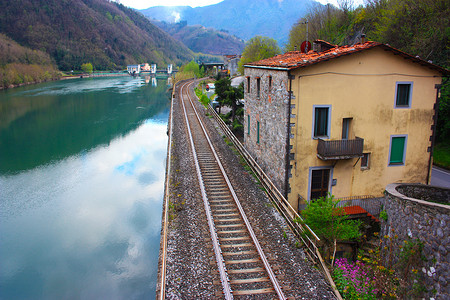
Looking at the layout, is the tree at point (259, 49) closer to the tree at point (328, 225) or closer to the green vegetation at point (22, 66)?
the tree at point (328, 225)

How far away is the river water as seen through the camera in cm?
1394

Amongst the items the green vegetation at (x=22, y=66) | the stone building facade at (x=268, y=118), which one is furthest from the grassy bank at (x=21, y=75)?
the stone building facade at (x=268, y=118)

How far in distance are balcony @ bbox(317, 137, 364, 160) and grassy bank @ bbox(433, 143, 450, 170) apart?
11444 mm

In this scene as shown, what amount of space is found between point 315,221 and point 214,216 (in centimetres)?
379

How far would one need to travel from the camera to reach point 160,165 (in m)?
29.2

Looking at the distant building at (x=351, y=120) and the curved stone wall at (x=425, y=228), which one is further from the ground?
the distant building at (x=351, y=120)

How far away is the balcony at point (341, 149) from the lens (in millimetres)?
13516

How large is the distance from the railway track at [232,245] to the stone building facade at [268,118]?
2.42m

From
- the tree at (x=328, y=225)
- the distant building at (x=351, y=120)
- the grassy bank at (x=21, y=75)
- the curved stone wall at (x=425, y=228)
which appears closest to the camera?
the curved stone wall at (x=425, y=228)

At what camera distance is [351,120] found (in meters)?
14.2

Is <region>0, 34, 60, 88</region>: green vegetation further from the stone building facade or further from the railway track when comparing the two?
the railway track

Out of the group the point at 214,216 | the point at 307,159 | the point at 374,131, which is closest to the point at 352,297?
the point at 214,216

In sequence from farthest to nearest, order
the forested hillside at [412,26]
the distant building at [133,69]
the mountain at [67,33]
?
the distant building at [133,69] < the mountain at [67,33] < the forested hillside at [412,26]

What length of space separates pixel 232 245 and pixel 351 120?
785 cm
